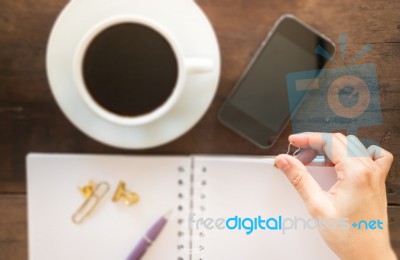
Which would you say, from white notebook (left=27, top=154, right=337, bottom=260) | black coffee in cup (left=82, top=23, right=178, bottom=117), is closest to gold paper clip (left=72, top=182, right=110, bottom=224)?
white notebook (left=27, top=154, right=337, bottom=260)

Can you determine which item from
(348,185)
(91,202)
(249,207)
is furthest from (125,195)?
(348,185)

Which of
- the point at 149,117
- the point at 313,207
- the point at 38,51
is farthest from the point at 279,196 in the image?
the point at 38,51

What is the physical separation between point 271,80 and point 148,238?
25cm

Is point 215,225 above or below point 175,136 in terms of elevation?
below

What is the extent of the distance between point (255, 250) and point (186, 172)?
13 cm

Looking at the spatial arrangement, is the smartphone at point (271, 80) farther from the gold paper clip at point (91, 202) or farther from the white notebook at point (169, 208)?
the gold paper clip at point (91, 202)

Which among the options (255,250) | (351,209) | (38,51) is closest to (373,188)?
(351,209)

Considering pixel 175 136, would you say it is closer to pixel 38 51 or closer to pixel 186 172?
pixel 186 172

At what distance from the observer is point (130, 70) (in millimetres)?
503

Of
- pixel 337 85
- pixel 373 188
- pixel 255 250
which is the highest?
pixel 337 85

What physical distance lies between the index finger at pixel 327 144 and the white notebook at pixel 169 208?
8cm

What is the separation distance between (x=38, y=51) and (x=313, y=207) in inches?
15.1

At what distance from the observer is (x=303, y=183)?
1.62ft

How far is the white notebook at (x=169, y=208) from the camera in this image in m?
0.56
